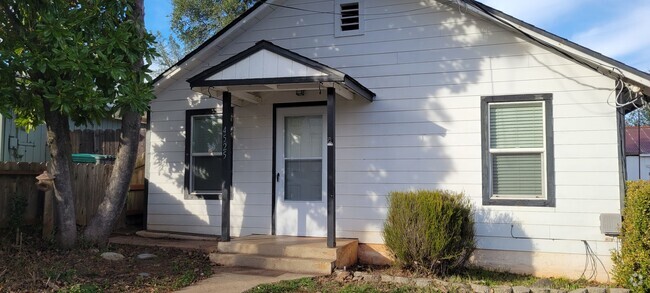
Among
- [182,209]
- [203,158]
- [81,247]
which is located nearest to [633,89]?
[203,158]

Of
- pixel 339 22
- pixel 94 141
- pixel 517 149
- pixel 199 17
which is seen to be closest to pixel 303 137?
pixel 339 22

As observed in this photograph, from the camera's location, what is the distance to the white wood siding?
6.96m

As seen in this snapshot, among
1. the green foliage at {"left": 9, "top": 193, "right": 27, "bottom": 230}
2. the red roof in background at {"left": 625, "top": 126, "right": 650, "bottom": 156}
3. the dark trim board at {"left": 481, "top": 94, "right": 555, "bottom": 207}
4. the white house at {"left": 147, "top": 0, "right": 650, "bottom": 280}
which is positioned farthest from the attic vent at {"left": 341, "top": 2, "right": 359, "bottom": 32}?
the red roof in background at {"left": 625, "top": 126, "right": 650, "bottom": 156}

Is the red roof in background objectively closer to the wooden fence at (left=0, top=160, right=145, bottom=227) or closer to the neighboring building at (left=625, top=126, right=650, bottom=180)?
the neighboring building at (left=625, top=126, right=650, bottom=180)

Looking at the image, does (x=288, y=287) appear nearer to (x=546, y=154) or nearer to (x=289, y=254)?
(x=289, y=254)

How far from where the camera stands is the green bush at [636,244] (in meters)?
5.78

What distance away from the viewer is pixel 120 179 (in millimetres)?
7855

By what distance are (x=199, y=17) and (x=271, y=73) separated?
554 inches

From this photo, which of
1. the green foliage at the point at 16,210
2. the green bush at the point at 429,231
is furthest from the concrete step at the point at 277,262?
the green foliage at the point at 16,210

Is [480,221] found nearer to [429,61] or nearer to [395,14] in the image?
[429,61]

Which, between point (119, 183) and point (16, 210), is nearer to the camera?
point (16, 210)

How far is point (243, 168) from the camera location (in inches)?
340

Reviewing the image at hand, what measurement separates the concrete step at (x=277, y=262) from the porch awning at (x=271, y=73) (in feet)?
7.98

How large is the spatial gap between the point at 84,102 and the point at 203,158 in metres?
2.87
